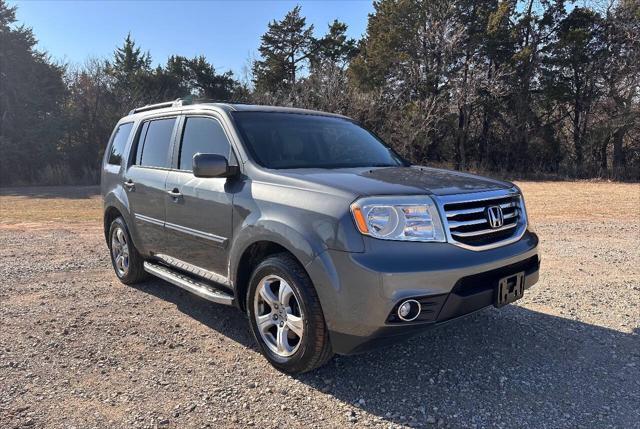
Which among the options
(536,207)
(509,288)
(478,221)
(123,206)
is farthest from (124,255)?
(536,207)

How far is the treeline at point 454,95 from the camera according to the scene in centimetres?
2497

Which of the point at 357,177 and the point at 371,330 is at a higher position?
the point at 357,177

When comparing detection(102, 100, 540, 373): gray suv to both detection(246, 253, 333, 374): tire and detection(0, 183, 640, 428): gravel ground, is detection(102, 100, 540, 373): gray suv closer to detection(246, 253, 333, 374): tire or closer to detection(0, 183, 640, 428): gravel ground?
detection(246, 253, 333, 374): tire

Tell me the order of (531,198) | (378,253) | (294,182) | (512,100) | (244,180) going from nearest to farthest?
(378,253)
(294,182)
(244,180)
(531,198)
(512,100)

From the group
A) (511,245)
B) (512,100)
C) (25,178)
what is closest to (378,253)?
(511,245)

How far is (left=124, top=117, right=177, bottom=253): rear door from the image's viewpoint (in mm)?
4629

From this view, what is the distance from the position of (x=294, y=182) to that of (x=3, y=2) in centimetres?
3299

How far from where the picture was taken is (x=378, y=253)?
2.78 meters

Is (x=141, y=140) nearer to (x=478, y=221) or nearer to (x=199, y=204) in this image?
(x=199, y=204)

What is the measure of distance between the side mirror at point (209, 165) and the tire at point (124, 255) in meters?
2.19

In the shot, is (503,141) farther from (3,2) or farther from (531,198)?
(3,2)

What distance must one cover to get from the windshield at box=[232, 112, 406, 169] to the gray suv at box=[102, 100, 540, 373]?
1 centimetres

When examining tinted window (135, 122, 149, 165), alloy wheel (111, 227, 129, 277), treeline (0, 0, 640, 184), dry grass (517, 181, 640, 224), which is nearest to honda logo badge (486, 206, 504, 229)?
tinted window (135, 122, 149, 165)

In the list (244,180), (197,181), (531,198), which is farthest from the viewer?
(531,198)
